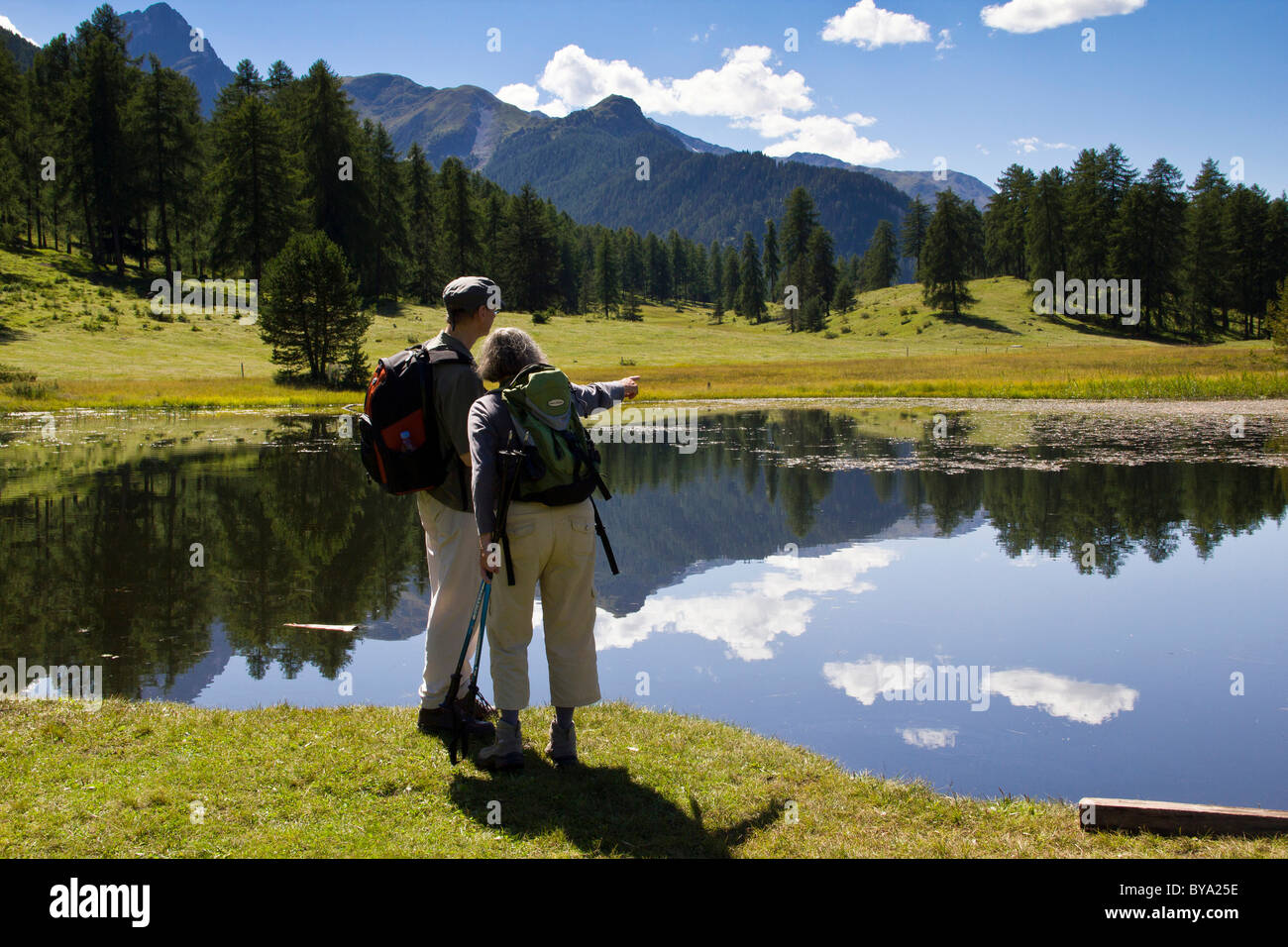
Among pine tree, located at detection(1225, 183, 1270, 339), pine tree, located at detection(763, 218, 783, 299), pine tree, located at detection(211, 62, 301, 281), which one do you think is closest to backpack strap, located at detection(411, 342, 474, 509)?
pine tree, located at detection(211, 62, 301, 281)

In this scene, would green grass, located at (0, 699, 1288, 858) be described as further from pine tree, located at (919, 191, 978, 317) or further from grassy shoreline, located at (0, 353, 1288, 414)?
pine tree, located at (919, 191, 978, 317)

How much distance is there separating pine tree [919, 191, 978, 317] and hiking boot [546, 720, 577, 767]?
91.8 m

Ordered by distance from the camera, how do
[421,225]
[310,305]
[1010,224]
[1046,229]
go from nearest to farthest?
[310,305], [421,225], [1046,229], [1010,224]

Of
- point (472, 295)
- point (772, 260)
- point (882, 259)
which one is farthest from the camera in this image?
point (882, 259)

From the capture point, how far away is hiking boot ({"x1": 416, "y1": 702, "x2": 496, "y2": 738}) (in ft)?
18.5

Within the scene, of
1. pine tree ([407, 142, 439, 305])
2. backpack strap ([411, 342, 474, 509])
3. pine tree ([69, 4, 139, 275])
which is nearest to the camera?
backpack strap ([411, 342, 474, 509])

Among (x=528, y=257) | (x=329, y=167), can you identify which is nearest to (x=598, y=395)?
(x=329, y=167)

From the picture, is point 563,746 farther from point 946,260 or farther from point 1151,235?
point 1151,235

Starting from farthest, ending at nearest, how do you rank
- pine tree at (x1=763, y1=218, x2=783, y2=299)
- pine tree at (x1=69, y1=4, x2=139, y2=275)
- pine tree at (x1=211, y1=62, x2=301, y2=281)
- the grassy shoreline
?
1. pine tree at (x1=763, y1=218, x2=783, y2=299)
2. pine tree at (x1=69, y1=4, x2=139, y2=275)
3. pine tree at (x1=211, y1=62, x2=301, y2=281)
4. the grassy shoreline

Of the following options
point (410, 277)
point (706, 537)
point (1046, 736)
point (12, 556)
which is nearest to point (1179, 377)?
point (706, 537)

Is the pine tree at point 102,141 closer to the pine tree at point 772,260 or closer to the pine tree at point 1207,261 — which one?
the pine tree at point 772,260

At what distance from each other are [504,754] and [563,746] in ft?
1.14

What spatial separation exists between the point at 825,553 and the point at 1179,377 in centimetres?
3413

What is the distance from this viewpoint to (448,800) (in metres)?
4.71
